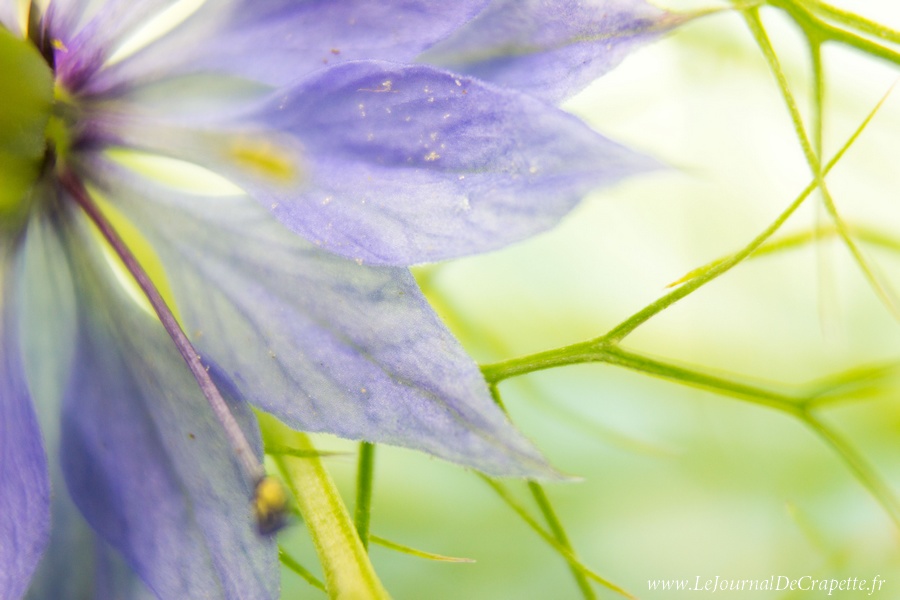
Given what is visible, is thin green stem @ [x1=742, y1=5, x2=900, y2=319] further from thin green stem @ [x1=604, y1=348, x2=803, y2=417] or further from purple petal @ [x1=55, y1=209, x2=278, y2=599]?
purple petal @ [x1=55, y1=209, x2=278, y2=599]

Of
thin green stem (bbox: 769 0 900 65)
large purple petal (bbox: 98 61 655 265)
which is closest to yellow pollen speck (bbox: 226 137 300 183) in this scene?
large purple petal (bbox: 98 61 655 265)

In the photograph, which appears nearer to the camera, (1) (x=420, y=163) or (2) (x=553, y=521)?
(1) (x=420, y=163)

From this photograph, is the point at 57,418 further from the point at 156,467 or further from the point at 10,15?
the point at 10,15

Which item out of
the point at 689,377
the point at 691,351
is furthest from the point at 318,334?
the point at 691,351

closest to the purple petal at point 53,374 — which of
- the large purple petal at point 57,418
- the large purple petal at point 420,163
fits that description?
the large purple petal at point 57,418

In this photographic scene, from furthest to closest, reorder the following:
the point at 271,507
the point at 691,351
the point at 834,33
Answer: the point at 691,351 < the point at 834,33 < the point at 271,507

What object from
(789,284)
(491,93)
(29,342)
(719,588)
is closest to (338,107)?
(491,93)

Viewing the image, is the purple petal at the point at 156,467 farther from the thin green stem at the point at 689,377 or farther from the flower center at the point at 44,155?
the thin green stem at the point at 689,377
